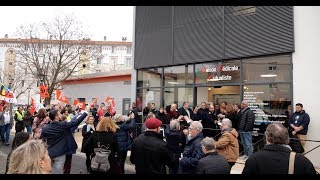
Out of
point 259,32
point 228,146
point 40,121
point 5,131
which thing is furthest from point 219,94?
point 5,131

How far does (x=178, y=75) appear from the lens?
53.8 feet

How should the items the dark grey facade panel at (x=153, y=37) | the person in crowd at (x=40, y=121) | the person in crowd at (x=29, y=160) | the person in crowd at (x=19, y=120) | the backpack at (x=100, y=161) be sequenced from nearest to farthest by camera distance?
the person in crowd at (x=29, y=160) → the backpack at (x=100, y=161) → the person in crowd at (x=40, y=121) → the person in crowd at (x=19, y=120) → the dark grey facade panel at (x=153, y=37)

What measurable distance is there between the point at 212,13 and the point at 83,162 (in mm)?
8425

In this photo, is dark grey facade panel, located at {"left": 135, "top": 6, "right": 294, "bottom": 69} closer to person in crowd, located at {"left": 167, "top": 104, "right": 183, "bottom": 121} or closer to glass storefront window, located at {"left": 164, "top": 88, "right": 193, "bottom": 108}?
glass storefront window, located at {"left": 164, "top": 88, "right": 193, "bottom": 108}

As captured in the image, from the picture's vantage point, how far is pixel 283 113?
12062 millimetres

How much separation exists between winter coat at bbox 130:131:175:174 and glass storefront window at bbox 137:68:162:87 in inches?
461

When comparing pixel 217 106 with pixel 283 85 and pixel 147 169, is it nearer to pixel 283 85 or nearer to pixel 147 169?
pixel 283 85

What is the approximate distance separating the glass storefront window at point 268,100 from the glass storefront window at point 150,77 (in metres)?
5.25

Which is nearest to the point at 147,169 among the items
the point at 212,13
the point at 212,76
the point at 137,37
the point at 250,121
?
the point at 250,121

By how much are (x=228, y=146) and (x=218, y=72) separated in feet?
26.3

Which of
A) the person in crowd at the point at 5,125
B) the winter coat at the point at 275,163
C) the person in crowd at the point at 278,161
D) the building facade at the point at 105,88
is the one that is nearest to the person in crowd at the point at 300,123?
the person in crowd at the point at 278,161

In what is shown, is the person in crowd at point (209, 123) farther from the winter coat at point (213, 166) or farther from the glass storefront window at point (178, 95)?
the winter coat at point (213, 166)

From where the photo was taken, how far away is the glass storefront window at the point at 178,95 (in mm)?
15834

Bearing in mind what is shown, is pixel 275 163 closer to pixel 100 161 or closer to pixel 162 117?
pixel 100 161
